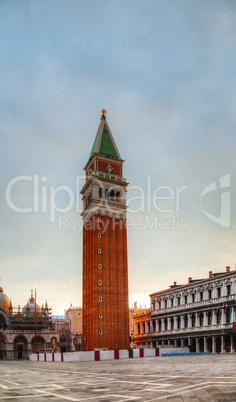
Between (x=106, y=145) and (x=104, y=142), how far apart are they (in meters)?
0.83

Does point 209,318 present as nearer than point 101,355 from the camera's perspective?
No

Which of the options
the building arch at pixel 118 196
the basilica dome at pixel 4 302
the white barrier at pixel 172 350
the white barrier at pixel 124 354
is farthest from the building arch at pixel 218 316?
the basilica dome at pixel 4 302

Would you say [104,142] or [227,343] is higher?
[104,142]

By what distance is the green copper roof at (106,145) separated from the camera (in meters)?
86.1

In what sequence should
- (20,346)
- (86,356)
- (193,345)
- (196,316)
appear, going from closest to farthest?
(86,356), (196,316), (193,345), (20,346)

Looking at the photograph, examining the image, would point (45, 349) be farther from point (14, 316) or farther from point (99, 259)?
point (99, 259)

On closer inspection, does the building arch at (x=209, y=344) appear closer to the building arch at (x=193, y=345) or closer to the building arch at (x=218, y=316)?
the building arch at (x=193, y=345)

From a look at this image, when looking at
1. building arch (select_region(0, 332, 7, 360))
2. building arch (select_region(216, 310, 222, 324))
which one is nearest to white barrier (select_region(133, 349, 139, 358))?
building arch (select_region(216, 310, 222, 324))

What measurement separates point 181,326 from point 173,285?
11687mm

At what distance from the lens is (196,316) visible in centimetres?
7219

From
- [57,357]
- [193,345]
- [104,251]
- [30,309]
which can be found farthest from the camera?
[30,309]

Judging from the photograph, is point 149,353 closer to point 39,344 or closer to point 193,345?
point 193,345

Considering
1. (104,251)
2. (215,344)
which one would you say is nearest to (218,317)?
(215,344)

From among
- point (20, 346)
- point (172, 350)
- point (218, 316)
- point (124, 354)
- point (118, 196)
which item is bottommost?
point (20, 346)
